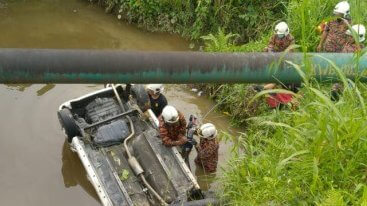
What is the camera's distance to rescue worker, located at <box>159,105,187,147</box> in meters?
6.24

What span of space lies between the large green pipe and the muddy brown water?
16.7ft

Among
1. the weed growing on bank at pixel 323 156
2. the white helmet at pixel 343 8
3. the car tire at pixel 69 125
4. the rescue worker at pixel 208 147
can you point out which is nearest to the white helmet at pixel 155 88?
the rescue worker at pixel 208 147

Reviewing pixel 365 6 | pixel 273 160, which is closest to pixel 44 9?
pixel 365 6

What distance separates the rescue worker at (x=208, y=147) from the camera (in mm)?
6211

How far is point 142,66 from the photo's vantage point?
1529 millimetres

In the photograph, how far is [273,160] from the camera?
378 centimetres

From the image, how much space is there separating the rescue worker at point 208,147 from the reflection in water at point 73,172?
175 centimetres

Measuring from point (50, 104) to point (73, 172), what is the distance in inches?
62.7

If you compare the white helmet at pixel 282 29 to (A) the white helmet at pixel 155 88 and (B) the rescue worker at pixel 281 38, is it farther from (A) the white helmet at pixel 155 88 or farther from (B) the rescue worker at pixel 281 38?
(A) the white helmet at pixel 155 88

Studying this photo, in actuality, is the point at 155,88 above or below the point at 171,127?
above

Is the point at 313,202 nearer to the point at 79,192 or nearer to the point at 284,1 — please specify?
the point at 79,192

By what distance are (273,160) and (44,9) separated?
846 centimetres

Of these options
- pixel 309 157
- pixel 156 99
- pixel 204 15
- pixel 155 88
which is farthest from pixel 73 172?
pixel 309 157

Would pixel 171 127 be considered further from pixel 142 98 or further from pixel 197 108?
pixel 197 108
